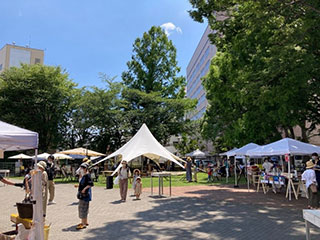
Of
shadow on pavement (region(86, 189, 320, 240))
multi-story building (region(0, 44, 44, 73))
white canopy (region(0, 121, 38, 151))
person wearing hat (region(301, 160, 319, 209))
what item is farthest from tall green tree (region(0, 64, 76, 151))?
person wearing hat (region(301, 160, 319, 209))

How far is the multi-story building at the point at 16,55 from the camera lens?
6381 cm

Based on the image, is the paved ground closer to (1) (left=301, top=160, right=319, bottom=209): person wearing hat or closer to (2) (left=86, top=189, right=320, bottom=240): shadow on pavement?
(2) (left=86, top=189, right=320, bottom=240): shadow on pavement

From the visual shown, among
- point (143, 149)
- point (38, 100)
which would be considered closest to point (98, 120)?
point (38, 100)

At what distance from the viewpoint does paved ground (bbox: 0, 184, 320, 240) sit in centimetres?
675

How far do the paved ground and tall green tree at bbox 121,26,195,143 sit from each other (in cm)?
2446

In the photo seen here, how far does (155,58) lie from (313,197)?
34378 mm

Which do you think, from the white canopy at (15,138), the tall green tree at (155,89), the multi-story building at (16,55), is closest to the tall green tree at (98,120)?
the tall green tree at (155,89)

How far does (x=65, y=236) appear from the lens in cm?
665

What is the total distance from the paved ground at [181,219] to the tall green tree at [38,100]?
27.6 m

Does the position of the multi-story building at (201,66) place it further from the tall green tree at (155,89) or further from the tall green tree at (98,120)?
the tall green tree at (98,120)

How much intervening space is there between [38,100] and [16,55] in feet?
114

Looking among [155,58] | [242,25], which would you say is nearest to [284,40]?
[242,25]

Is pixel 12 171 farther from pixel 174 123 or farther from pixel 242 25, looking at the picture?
pixel 242 25

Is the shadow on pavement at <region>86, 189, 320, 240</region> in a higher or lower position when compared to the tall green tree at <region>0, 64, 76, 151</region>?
lower
